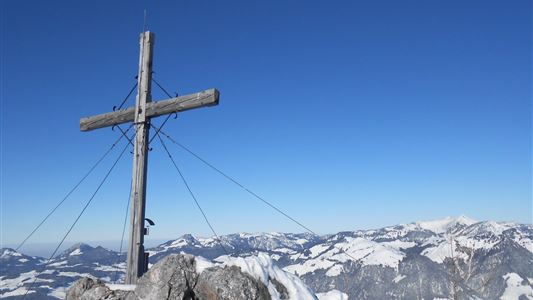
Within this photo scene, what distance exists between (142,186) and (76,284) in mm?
2946

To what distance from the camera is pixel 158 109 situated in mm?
12570

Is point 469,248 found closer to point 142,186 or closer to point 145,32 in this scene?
point 142,186

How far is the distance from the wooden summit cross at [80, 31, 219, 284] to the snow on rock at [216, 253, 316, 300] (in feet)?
9.45

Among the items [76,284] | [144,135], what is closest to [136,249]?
[76,284]

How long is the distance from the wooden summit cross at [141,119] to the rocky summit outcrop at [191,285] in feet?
4.35

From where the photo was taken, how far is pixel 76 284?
11336mm

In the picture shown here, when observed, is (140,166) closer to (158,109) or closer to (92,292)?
(158,109)

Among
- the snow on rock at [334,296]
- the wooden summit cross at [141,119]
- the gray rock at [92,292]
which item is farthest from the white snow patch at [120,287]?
the snow on rock at [334,296]

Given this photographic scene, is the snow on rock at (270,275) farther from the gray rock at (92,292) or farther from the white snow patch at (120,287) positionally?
the gray rock at (92,292)

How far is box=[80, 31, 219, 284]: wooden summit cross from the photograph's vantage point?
39.5 feet

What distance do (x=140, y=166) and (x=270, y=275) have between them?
4.72 m

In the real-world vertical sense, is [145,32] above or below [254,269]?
above

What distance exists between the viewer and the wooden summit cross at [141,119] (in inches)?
474

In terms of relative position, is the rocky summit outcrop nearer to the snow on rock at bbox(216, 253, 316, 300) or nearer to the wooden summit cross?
the snow on rock at bbox(216, 253, 316, 300)
